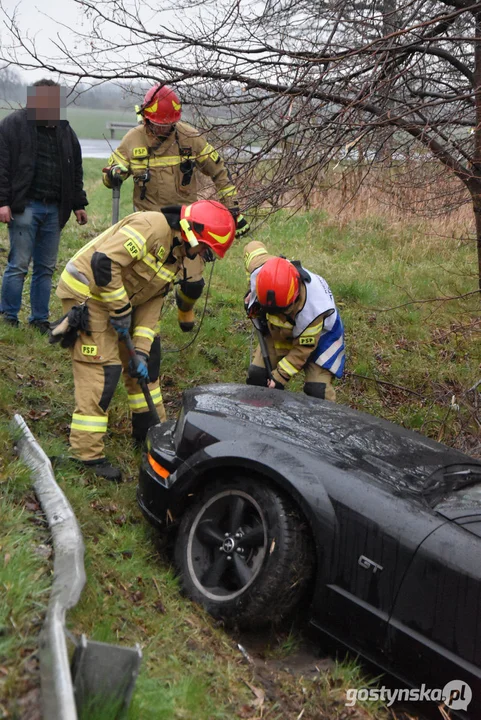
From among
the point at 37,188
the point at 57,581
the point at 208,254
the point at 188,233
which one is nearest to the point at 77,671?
the point at 57,581

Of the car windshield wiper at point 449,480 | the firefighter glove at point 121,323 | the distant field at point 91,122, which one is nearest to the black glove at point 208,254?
the firefighter glove at point 121,323

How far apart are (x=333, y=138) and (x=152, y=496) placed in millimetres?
2453

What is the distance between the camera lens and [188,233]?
165 inches

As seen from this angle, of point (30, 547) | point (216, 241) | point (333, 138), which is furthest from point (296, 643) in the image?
point (333, 138)

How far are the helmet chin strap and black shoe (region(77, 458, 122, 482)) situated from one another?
1482mm

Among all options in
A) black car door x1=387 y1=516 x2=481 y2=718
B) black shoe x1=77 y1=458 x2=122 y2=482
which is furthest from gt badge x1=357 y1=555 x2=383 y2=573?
black shoe x1=77 y1=458 x2=122 y2=482

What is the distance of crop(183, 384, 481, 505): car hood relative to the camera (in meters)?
3.07

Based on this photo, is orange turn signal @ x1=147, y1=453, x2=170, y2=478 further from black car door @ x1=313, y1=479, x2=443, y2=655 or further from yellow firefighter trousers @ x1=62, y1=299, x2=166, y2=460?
black car door @ x1=313, y1=479, x2=443, y2=655

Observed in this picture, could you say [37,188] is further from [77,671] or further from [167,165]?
[77,671]

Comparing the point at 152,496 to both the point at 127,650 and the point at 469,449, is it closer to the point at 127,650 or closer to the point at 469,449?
the point at 127,650

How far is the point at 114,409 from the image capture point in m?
Result: 5.27

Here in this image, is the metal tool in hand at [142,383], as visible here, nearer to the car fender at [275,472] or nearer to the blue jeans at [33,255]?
the car fender at [275,472]

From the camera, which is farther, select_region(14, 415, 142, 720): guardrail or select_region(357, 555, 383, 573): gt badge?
select_region(357, 555, 383, 573): gt badge

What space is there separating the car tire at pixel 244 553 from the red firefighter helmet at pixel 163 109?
11.3ft
